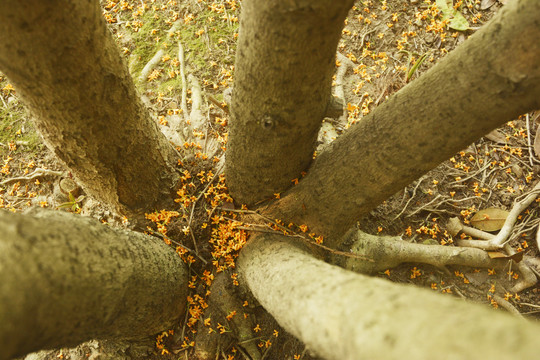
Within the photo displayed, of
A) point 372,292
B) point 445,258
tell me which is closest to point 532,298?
point 445,258

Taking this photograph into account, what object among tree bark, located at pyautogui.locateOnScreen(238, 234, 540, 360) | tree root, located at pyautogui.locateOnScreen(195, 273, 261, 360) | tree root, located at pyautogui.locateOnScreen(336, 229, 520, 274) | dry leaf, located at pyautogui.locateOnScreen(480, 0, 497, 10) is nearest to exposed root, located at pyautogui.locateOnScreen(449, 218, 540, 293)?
tree root, located at pyautogui.locateOnScreen(336, 229, 520, 274)

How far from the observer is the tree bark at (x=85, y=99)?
133cm

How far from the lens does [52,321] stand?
3.75ft

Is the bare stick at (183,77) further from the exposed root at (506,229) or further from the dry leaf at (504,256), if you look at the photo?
the dry leaf at (504,256)

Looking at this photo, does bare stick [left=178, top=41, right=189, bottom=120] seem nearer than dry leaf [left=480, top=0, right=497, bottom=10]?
Yes

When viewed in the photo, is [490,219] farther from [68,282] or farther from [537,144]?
[68,282]

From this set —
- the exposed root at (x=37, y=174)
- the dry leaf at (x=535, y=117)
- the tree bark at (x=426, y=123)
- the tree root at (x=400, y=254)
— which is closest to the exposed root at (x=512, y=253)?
the tree root at (x=400, y=254)

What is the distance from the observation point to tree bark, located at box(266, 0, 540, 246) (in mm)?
1223

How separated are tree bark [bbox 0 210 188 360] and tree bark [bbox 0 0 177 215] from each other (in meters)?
0.50

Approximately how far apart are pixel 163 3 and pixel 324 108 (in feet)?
10.2

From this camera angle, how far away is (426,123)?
1.55 meters

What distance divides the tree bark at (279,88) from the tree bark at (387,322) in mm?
751

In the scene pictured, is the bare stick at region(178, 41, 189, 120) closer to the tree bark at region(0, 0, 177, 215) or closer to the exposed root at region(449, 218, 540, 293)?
the tree bark at region(0, 0, 177, 215)

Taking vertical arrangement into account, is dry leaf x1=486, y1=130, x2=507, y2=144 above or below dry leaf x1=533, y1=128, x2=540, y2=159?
above
